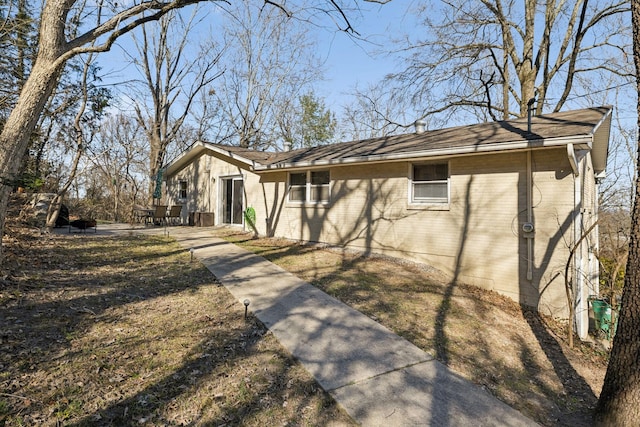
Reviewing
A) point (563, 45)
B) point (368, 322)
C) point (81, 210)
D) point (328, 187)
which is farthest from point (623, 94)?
point (81, 210)

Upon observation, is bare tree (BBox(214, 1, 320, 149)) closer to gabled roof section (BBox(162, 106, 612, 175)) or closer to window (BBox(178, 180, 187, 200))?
window (BBox(178, 180, 187, 200))

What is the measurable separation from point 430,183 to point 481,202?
129 cm

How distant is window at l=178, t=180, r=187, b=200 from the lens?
16.6 metres

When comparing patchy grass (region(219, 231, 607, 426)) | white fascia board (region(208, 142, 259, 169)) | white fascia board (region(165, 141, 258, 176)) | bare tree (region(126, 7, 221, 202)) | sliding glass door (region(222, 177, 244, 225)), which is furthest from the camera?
bare tree (region(126, 7, 221, 202))

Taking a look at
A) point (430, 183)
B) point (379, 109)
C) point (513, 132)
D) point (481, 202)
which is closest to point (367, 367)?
point (481, 202)

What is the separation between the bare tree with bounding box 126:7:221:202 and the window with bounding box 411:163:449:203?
15.9 m

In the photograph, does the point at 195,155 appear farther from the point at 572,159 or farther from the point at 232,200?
the point at 572,159

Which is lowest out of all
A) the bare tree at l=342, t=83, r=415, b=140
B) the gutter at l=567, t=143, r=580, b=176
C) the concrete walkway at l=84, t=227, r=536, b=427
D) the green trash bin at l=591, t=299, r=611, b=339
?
the green trash bin at l=591, t=299, r=611, b=339

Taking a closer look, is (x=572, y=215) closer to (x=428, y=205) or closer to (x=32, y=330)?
(x=428, y=205)

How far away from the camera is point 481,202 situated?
683 cm

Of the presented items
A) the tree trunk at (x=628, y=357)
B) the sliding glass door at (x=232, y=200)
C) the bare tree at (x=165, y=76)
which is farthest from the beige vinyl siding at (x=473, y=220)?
the bare tree at (x=165, y=76)

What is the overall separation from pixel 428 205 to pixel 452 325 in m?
3.54

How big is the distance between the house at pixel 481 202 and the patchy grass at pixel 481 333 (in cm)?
58

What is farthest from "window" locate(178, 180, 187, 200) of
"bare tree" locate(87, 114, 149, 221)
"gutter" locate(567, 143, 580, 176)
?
"gutter" locate(567, 143, 580, 176)
